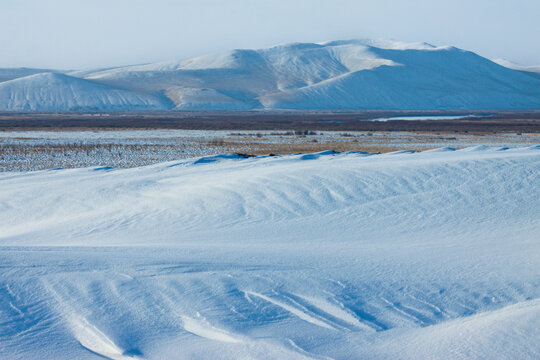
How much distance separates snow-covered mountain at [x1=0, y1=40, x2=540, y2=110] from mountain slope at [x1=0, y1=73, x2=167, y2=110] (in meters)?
0.33

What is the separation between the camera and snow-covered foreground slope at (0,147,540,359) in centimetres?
416

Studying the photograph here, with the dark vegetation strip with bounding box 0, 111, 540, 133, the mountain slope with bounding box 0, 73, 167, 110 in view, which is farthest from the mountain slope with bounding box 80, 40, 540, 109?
the dark vegetation strip with bounding box 0, 111, 540, 133

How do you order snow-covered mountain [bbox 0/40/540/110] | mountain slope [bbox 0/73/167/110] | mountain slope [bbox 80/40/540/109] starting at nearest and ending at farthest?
1. mountain slope [bbox 0/73/167/110]
2. snow-covered mountain [bbox 0/40/540/110]
3. mountain slope [bbox 80/40/540/109]

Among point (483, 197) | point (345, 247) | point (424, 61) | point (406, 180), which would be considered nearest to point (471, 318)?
point (345, 247)

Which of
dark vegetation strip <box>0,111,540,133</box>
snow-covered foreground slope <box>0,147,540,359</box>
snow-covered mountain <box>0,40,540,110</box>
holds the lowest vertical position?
dark vegetation strip <box>0,111,540,133</box>

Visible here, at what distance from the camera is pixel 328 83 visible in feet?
395

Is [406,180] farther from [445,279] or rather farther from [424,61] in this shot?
[424,61]

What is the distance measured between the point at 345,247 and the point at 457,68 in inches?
5571

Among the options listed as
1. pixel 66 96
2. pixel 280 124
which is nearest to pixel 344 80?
pixel 66 96

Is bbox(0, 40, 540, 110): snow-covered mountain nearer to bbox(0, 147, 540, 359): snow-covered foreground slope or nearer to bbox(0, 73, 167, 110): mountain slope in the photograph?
bbox(0, 73, 167, 110): mountain slope

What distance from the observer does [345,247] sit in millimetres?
6379

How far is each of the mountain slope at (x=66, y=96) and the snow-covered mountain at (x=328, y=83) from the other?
0.33 meters

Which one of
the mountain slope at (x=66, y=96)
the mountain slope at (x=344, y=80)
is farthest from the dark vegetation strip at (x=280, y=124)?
the mountain slope at (x=344, y=80)

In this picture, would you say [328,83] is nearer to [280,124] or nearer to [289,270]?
[280,124]
